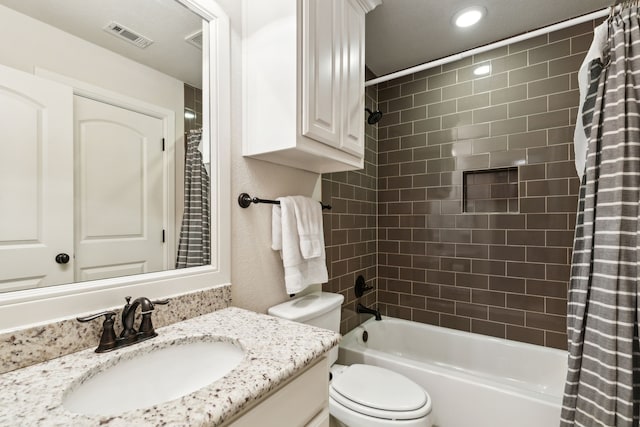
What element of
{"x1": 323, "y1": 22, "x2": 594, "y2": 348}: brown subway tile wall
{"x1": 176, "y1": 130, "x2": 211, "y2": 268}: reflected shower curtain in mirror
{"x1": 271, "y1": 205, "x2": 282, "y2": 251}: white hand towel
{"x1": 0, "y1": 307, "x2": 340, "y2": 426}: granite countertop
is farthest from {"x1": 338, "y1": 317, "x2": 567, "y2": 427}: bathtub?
{"x1": 176, "y1": 130, "x2": 211, "y2": 268}: reflected shower curtain in mirror

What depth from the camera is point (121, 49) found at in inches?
35.5

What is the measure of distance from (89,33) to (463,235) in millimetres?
2348

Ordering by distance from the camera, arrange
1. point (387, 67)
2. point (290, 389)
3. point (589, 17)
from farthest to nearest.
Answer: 1. point (387, 67)
2. point (589, 17)
3. point (290, 389)

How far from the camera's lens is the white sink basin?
65 cm

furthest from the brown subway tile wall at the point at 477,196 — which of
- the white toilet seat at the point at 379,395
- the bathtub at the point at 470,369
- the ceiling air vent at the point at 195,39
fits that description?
the ceiling air vent at the point at 195,39

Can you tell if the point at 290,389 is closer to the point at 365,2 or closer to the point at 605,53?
the point at 605,53

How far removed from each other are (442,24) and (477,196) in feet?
4.04

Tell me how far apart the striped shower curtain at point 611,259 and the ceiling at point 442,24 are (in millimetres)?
814

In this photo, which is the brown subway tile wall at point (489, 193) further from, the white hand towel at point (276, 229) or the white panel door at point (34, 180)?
the white panel door at point (34, 180)

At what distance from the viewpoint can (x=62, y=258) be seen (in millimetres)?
775

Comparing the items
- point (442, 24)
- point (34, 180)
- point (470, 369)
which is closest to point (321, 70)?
point (34, 180)

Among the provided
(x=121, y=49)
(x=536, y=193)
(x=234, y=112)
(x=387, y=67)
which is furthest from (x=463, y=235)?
(x=121, y=49)

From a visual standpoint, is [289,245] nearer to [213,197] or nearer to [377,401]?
[213,197]

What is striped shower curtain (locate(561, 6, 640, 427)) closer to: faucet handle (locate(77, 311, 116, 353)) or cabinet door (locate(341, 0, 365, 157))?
cabinet door (locate(341, 0, 365, 157))
